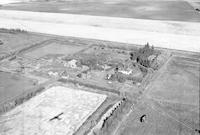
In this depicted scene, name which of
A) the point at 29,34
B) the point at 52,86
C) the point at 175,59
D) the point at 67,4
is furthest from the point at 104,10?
the point at 52,86

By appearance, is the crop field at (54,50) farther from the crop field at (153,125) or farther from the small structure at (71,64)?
the crop field at (153,125)

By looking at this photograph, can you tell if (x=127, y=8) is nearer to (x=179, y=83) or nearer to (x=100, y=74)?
(x=100, y=74)

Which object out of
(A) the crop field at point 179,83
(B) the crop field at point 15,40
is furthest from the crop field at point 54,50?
(A) the crop field at point 179,83

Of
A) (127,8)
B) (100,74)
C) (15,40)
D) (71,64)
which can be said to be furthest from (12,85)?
(127,8)

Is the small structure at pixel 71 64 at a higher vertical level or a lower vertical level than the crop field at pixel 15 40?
lower

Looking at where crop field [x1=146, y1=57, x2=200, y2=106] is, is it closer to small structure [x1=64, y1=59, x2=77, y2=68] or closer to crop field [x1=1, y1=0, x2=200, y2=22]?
small structure [x1=64, y1=59, x2=77, y2=68]

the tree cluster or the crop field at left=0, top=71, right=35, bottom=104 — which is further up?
the tree cluster

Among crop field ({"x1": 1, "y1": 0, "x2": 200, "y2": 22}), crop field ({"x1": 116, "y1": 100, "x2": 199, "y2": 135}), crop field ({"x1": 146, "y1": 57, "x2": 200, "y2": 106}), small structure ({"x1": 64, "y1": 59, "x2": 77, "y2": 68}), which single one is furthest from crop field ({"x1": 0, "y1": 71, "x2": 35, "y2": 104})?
crop field ({"x1": 1, "y1": 0, "x2": 200, "y2": 22})
